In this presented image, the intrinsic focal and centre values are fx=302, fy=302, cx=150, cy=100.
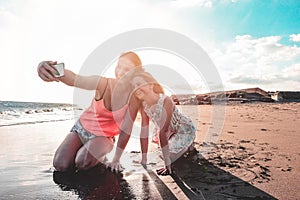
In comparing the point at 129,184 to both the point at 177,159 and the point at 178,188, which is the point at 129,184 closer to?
the point at 178,188

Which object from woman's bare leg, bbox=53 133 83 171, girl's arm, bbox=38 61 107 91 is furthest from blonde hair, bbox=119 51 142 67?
woman's bare leg, bbox=53 133 83 171

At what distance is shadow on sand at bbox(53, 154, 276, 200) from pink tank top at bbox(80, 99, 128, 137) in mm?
528

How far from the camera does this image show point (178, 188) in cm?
270

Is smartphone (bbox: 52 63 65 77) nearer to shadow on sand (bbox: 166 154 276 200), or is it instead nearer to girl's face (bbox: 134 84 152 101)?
girl's face (bbox: 134 84 152 101)

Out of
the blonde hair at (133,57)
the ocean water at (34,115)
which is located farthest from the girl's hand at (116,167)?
the ocean water at (34,115)

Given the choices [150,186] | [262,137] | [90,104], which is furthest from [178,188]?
[262,137]

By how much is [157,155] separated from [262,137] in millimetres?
2235

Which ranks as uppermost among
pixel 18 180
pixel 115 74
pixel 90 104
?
pixel 115 74

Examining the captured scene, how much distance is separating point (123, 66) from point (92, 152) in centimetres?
108

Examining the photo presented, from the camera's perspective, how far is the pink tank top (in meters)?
3.79

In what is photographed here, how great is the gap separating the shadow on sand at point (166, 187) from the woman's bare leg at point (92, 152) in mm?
105

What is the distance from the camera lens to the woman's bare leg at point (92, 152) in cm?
348

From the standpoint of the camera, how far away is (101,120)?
151 inches

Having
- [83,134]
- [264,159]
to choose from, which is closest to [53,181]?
[83,134]
